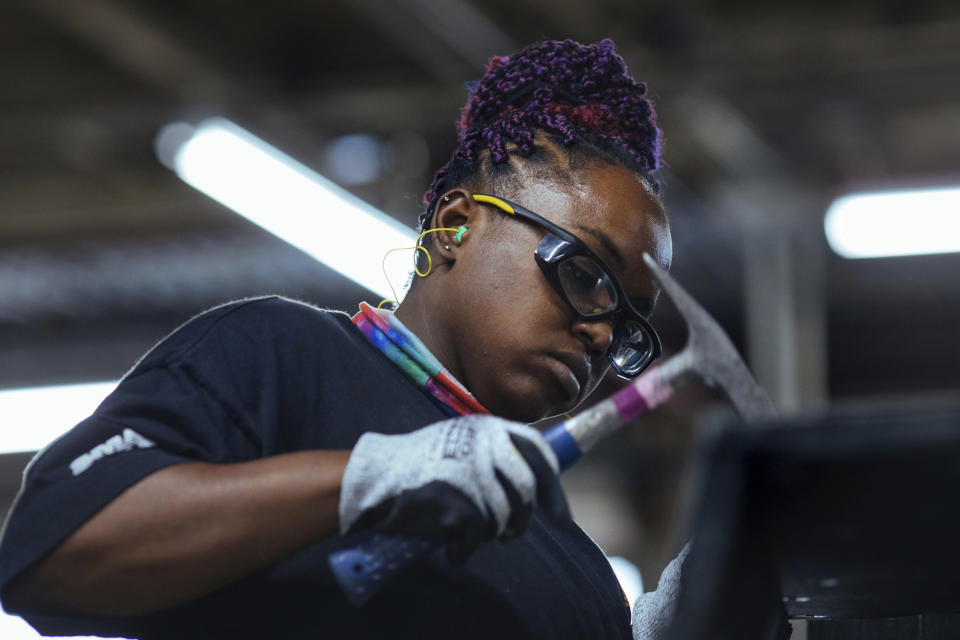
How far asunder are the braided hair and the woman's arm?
2.51 ft

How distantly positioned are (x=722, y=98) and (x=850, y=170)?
3.00 feet

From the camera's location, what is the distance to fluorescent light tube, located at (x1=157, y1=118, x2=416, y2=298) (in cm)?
431

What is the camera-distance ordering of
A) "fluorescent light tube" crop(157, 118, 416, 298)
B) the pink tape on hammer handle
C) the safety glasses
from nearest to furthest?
1. the pink tape on hammer handle
2. the safety glasses
3. "fluorescent light tube" crop(157, 118, 416, 298)

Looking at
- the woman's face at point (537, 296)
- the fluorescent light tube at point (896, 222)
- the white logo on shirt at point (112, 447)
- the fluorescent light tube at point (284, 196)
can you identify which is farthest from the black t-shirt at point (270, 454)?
the fluorescent light tube at point (896, 222)

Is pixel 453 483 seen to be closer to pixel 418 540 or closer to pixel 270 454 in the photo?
pixel 418 540

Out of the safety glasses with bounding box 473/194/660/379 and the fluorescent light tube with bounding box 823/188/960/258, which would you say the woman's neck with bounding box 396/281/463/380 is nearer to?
the safety glasses with bounding box 473/194/660/379

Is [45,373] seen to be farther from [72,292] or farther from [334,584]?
[334,584]

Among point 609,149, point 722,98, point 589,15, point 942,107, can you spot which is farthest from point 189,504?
point 942,107

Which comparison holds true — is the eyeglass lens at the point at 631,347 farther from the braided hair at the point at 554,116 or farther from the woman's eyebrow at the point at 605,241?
the braided hair at the point at 554,116

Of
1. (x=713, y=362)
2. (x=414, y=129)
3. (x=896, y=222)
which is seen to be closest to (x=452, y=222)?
(x=713, y=362)

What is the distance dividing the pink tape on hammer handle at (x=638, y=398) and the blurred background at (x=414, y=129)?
8.08 feet

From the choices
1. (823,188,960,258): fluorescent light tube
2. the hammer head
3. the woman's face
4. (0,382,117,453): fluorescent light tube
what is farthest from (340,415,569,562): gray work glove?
(0,382,117,453): fluorescent light tube

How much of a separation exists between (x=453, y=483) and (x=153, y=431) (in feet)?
1.16

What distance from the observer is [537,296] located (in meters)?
1.68
